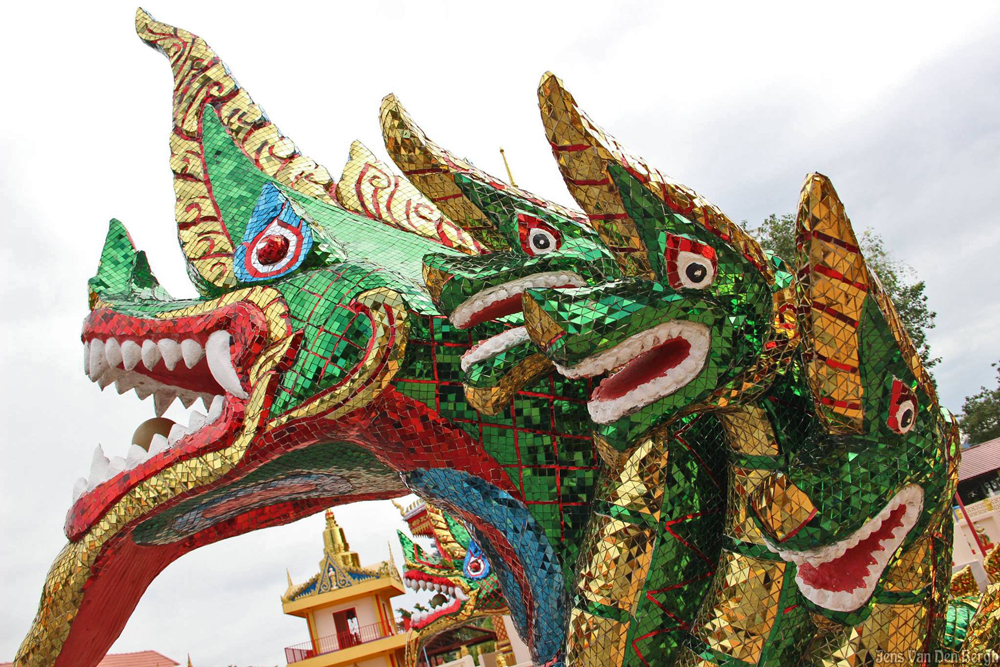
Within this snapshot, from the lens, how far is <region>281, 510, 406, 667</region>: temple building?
13703mm

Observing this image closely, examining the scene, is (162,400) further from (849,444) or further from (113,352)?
(849,444)

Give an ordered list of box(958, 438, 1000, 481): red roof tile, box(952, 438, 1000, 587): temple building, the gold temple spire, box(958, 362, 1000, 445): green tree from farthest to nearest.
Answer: box(958, 362, 1000, 445): green tree → box(958, 438, 1000, 481): red roof tile → the gold temple spire → box(952, 438, 1000, 587): temple building

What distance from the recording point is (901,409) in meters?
1.99

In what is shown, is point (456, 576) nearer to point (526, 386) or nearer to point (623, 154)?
point (526, 386)

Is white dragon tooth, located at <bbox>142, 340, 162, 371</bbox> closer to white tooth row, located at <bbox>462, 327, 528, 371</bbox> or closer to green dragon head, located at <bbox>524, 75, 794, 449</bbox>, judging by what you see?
white tooth row, located at <bbox>462, 327, 528, 371</bbox>

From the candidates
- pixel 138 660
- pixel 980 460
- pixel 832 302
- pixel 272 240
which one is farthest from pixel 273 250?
pixel 980 460

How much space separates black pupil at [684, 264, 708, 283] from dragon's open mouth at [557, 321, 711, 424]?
0.12 meters

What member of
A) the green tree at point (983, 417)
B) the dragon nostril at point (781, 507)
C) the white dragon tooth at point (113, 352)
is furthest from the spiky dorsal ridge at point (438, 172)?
the green tree at point (983, 417)

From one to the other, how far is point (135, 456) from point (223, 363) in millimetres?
459

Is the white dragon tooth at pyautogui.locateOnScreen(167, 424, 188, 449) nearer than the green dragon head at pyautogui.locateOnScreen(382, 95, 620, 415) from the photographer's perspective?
No

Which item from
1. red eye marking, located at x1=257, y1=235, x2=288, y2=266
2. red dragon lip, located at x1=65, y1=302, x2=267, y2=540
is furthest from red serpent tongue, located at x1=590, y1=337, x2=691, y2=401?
red eye marking, located at x1=257, y1=235, x2=288, y2=266

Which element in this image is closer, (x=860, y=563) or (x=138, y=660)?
(x=860, y=563)

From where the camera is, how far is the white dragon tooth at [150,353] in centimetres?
291

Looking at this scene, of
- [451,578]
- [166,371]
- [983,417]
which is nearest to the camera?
[166,371]
